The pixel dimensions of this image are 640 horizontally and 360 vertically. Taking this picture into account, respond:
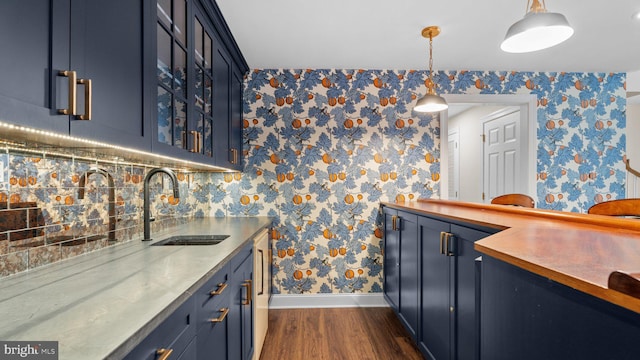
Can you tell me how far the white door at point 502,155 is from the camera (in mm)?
3332

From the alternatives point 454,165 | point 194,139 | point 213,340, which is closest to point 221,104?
point 194,139

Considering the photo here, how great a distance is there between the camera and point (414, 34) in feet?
7.90

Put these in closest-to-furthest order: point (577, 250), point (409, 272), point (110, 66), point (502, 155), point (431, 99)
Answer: point (577, 250) → point (110, 66) → point (409, 272) → point (431, 99) → point (502, 155)

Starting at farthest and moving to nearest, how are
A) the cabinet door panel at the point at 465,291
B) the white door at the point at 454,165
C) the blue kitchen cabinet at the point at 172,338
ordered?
the white door at the point at 454,165
the cabinet door panel at the point at 465,291
the blue kitchen cabinet at the point at 172,338

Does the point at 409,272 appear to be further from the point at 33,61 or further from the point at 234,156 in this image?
the point at 33,61

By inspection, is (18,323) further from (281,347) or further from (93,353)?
(281,347)

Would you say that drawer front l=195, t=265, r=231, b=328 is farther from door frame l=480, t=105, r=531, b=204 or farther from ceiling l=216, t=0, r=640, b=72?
door frame l=480, t=105, r=531, b=204

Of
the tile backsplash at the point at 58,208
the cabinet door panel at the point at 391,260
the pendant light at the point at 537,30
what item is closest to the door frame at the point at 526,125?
the cabinet door panel at the point at 391,260

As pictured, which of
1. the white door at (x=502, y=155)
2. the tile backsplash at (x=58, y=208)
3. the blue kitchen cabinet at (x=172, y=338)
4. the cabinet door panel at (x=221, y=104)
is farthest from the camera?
the white door at (x=502, y=155)

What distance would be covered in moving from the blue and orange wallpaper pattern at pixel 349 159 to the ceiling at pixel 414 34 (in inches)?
7.2

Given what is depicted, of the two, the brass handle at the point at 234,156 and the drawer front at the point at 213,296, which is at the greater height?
the brass handle at the point at 234,156

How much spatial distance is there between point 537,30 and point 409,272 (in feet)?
5.30

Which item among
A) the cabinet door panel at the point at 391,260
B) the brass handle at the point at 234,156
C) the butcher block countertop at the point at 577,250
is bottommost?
the cabinet door panel at the point at 391,260

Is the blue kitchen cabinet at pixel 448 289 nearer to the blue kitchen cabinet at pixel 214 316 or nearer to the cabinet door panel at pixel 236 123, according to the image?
the blue kitchen cabinet at pixel 214 316
